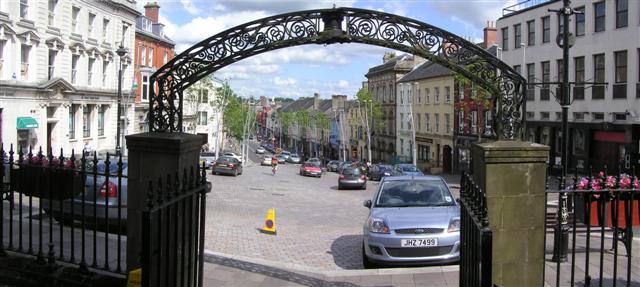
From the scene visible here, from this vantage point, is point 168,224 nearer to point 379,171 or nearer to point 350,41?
point 350,41

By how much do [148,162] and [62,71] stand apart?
36097 millimetres

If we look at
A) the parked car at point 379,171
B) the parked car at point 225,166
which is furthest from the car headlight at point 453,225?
the parked car at point 379,171

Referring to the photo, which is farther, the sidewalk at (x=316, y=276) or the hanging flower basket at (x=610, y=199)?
the sidewalk at (x=316, y=276)

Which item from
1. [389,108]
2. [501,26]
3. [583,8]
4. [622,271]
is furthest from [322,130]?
[622,271]

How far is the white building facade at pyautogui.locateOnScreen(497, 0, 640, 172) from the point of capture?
29.2 meters

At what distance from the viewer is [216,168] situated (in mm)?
38375

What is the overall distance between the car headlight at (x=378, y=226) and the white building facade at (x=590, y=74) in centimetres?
2201

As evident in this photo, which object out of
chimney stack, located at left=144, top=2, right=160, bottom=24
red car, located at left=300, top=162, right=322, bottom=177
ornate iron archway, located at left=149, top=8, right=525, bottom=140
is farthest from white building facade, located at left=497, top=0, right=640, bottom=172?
chimney stack, located at left=144, top=2, right=160, bottom=24

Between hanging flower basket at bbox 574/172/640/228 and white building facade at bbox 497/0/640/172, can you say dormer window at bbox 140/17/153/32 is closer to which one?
white building facade at bbox 497/0/640/172

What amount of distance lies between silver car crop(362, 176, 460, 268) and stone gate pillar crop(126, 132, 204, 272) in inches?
146

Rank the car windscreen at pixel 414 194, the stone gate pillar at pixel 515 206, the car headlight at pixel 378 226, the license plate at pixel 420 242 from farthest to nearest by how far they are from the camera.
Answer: the car windscreen at pixel 414 194
the car headlight at pixel 378 226
the license plate at pixel 420 242
the stone gate pillar at pixel 515 206

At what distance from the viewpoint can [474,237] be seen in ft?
13.0

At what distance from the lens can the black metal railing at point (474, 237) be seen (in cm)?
354

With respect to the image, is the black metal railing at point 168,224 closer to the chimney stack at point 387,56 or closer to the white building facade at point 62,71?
the white building facade at point 62,71
